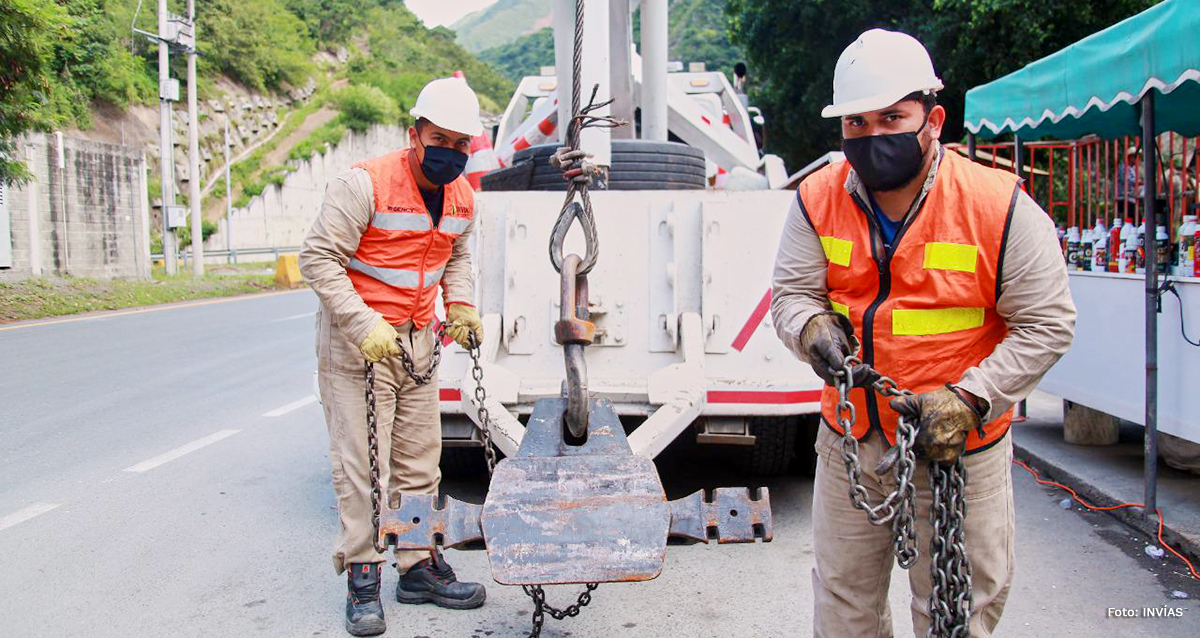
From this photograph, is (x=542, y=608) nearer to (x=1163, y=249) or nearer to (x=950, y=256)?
(x=950, y=256)

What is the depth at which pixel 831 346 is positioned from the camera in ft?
8.43

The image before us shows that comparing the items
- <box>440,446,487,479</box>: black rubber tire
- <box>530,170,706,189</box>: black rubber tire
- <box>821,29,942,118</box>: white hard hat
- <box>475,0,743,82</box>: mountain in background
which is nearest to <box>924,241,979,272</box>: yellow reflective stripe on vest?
<box>821,29,942,118</box>: white hard hat

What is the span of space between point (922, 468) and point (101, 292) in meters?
19.7

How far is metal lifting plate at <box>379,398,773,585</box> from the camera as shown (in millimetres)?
2732

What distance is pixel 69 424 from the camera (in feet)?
24.5

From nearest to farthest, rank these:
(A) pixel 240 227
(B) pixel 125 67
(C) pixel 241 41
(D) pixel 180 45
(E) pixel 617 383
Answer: (E) pixel 617 383, (D) pixel 180 45, (B) pixel 125 67, (A) pixel 240 227, (C) pixel 241 41

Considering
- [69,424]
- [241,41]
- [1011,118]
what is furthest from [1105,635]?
[241,41]

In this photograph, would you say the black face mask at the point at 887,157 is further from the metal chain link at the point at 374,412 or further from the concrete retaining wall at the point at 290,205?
the concrete retaining wall at the point at 290,205

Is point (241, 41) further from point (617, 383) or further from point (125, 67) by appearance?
point (617, 383)

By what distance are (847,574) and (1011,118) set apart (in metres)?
4.47

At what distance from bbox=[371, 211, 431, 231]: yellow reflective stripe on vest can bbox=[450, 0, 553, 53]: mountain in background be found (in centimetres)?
16212

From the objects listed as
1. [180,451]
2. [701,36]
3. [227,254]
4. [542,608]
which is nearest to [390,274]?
[542,608]

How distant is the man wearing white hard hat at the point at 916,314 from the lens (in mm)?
2521

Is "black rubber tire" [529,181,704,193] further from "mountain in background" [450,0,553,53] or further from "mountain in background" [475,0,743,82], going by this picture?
"mountain in background" [450,0,553,53]
